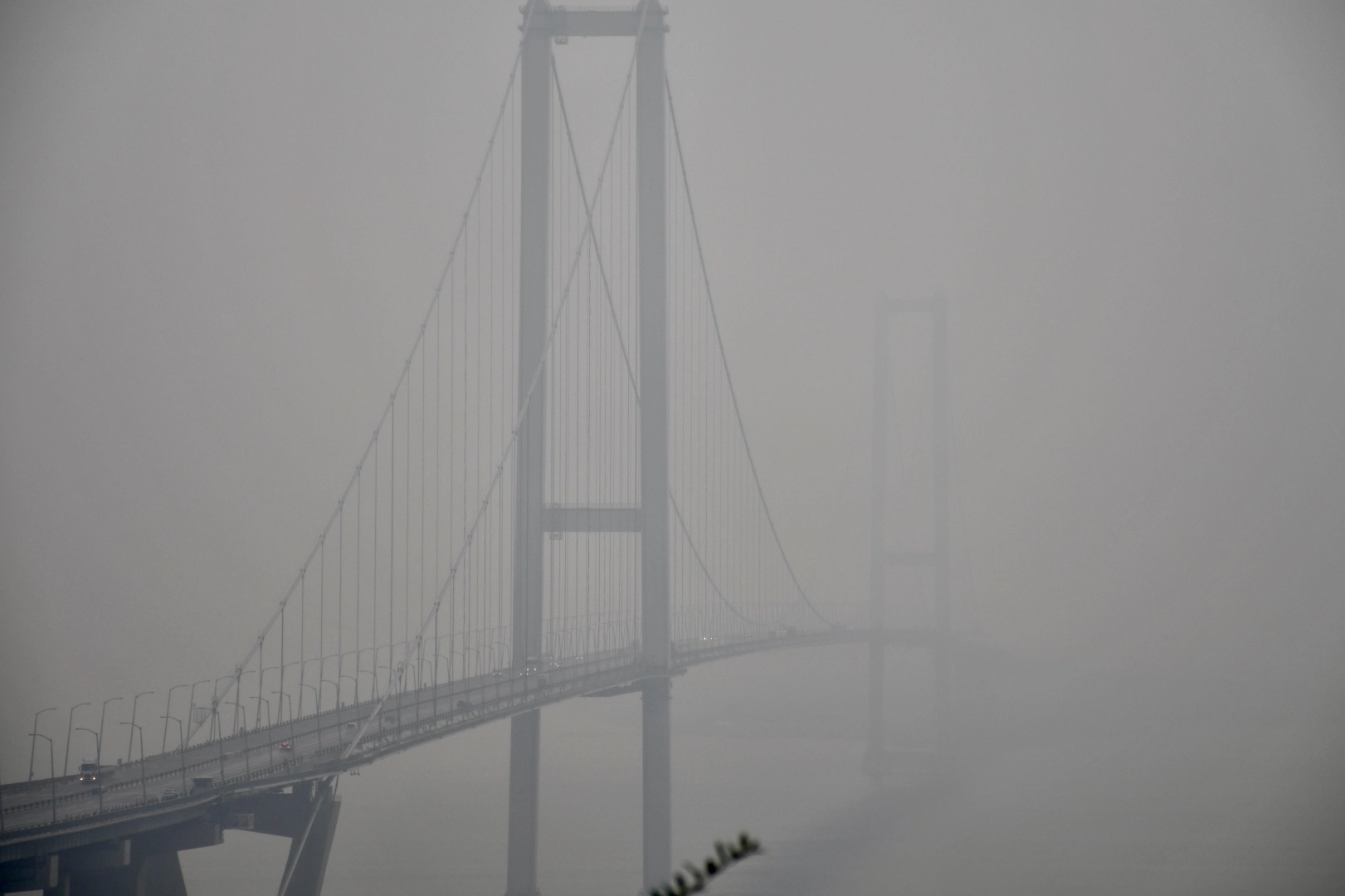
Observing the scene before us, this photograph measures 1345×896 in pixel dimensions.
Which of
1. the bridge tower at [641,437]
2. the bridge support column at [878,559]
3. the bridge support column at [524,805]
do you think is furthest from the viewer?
the bridge support column at [878,559]

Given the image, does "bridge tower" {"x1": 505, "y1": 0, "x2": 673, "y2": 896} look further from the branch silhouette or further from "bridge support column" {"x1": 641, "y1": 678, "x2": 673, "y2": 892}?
the branch silhouette

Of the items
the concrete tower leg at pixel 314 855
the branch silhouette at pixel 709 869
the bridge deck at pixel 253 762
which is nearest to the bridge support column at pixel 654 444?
the bridge deck at pixel 253 762

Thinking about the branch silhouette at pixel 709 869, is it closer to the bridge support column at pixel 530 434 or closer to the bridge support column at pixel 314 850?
the bridge support column at pixel 314 850

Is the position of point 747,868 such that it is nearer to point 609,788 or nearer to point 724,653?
point 724,653

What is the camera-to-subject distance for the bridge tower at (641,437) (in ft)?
55.7

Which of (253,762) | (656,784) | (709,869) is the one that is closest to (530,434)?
(656,784)

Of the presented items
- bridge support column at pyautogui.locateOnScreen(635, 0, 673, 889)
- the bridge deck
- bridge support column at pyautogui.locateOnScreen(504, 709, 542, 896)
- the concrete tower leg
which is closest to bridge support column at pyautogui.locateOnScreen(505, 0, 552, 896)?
bridge support column at pyautogui.locateOnScreen(504, 709, 542, 896)

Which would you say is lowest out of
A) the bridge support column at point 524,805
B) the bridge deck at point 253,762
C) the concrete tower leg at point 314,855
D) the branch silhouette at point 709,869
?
the bridge support column at point 524,805

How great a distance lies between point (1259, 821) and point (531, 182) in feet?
70.8

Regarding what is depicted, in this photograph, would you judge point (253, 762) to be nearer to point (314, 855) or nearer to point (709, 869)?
point (314, 855)

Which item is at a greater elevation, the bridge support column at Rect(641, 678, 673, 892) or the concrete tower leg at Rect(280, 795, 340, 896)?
the concrete tower leg at Rect(280, 795, 340, 896)

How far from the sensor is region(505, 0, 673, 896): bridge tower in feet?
55.7

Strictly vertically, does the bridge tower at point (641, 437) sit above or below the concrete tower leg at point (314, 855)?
above

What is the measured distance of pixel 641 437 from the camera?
18844 mm
